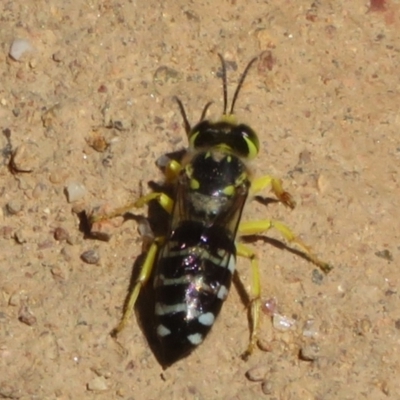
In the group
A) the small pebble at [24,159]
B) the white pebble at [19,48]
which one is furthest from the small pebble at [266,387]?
the white pebble at [19,48]

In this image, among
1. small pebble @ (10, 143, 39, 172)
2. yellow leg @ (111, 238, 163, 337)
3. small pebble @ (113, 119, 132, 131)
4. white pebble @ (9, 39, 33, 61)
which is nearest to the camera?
yellow leg @ (111, 238, 163, 337)

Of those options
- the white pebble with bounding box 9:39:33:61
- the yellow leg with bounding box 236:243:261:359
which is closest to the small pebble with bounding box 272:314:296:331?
the yellow leg with bounding box 236:243:261:359

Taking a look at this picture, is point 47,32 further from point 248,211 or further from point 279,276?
point 279,276

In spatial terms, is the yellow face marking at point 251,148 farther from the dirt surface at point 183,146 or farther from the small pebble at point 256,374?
the small pebble at point 256,374

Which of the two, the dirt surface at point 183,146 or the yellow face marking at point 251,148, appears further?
the yellow face marking at point 251,148

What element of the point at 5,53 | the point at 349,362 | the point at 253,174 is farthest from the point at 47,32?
the point at 349,362

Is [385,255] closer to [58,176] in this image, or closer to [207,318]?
[207,318]

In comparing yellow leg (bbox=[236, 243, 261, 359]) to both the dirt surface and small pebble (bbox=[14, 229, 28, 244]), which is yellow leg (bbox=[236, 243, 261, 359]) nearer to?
the dirt surface
